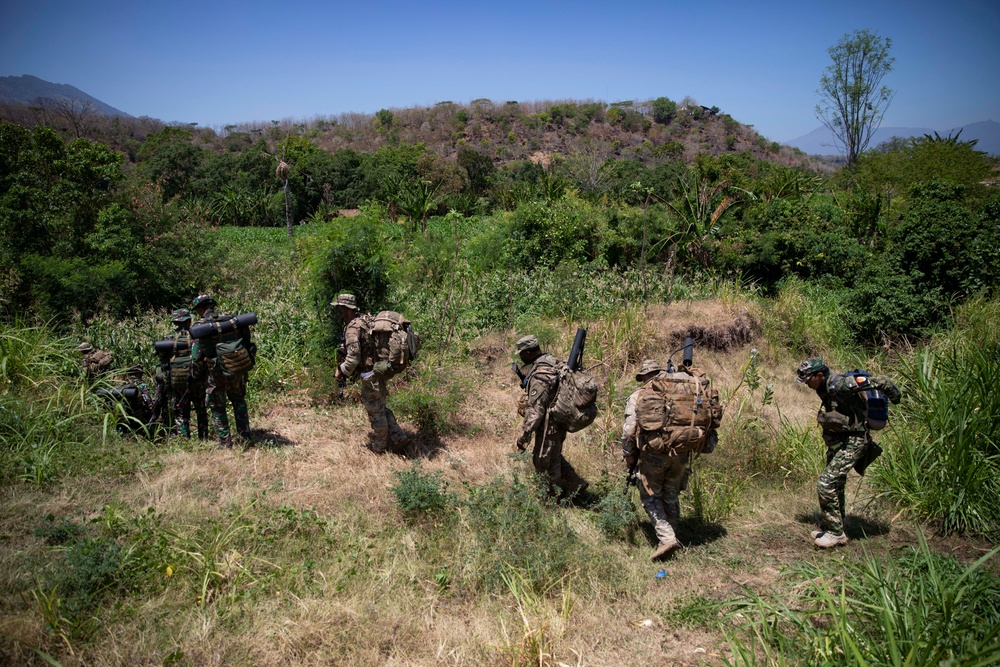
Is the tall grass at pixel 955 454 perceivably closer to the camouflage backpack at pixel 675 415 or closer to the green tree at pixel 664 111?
the camouflage backpack at pixel 675 415

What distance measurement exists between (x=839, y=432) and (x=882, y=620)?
6.53ft

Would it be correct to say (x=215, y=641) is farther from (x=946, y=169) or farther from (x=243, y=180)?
(x=243, y=180)

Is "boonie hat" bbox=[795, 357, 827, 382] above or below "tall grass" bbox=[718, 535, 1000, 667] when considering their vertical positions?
above

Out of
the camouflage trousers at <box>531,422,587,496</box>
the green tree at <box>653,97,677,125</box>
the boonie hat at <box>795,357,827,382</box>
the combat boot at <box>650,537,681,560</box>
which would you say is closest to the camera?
the combat boot at <box>650,537,681,560</box>

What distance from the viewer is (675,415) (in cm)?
449

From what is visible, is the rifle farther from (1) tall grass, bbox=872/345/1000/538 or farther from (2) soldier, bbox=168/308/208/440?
(2) soldier, bbox=168/308/208/440

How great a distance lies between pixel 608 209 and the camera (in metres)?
13.3

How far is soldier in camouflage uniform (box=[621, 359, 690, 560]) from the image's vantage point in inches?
182

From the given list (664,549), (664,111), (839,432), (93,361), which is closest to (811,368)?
(839,432)

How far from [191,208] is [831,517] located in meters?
11.9

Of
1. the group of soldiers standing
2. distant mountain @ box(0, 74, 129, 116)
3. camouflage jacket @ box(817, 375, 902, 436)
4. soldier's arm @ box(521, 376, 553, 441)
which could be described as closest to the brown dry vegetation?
the group of soldiers standing

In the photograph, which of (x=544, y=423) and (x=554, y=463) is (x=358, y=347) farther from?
(x=554, y=463)

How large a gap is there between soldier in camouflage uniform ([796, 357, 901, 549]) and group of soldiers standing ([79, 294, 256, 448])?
201 inches

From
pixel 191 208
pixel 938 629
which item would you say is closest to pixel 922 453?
pixel 938 629
